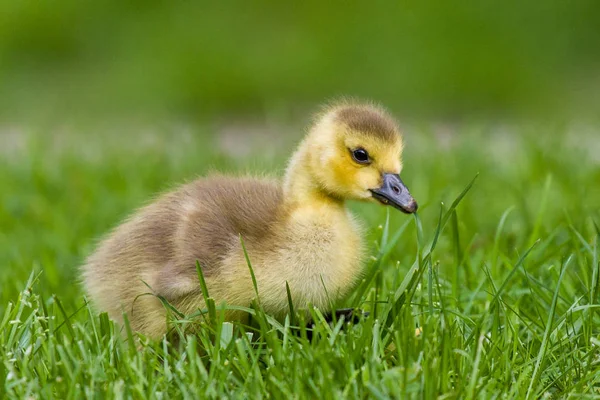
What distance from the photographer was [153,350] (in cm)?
286

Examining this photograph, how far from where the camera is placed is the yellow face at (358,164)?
3.14 meters

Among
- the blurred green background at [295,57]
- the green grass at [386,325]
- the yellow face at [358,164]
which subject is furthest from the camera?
the blurred green background at [295,57]

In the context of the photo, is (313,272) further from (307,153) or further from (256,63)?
(256,63)

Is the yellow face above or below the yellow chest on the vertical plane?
above

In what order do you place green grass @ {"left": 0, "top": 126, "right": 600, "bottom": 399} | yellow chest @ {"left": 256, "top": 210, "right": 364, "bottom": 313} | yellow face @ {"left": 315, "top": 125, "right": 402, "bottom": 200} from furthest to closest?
yellow face @ {"left": 315, "top": 125, "right": 402, "bottom": 200}, yellow chest @ {"left": 256, "top": 210, "right": 364, "bottom": 313}, green grass @ {"left": 0, "top": 126, "right": 600, "bottom": 399}

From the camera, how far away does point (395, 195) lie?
10.2ft

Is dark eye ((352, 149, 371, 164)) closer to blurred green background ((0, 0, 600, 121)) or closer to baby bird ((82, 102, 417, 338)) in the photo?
baby bird ((82, 102, 417, 338))

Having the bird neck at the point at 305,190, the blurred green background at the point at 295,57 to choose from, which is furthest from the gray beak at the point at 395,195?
the blurred green background at the point at 295,57

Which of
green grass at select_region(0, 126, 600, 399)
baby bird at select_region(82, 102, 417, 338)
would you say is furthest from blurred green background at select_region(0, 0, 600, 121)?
baby bird at select_region(82, 102, 417, 338)

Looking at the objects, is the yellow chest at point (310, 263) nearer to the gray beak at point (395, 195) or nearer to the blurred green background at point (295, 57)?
the gray beak at point (395, 195)

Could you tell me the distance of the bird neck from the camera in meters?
3.16

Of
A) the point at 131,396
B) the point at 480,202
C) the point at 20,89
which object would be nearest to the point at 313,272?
the point at 131,396

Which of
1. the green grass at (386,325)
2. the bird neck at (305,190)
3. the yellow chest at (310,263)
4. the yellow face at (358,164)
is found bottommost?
the green grass at (386,325)

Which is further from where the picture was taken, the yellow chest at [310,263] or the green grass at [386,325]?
the yellow chest at [310,263]
